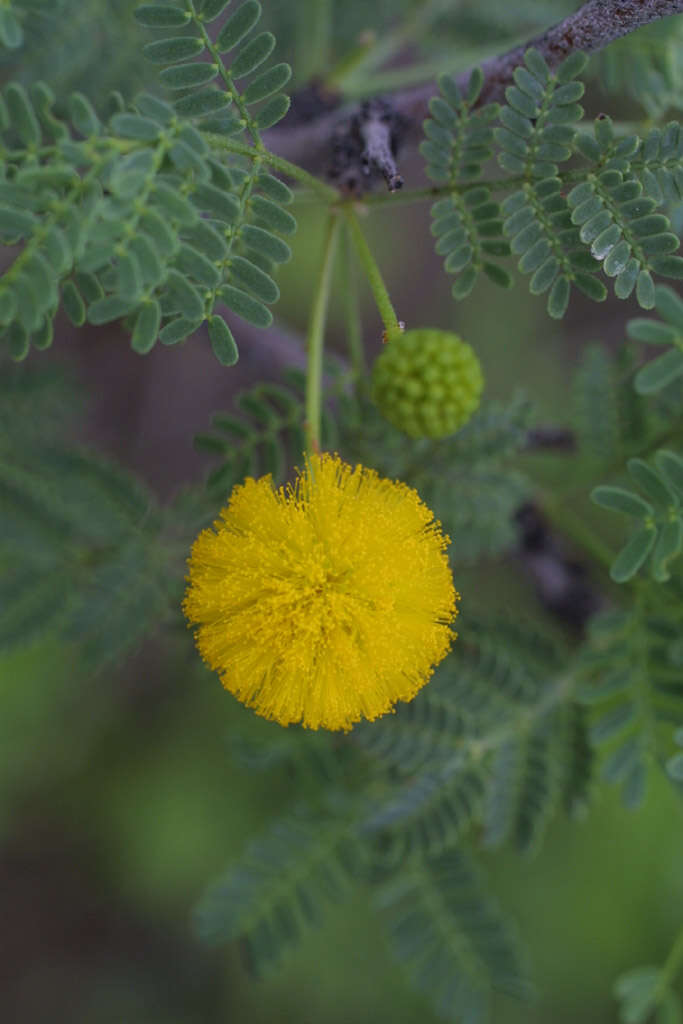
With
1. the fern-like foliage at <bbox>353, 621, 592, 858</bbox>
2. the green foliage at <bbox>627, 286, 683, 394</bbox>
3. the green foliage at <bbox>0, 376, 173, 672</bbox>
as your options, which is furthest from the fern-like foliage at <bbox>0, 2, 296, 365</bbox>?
the fern-like foliage at <bbox>353, 621, 592, 858</bbox>

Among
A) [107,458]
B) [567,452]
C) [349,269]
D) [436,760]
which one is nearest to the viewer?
[349,269]

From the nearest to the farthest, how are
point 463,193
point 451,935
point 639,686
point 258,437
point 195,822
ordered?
1. point 463,193
2. point 258,437
3. point 639,686
4. point 451,935
5. point 195,822

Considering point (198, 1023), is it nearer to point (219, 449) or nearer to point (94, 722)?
point (94, 722)

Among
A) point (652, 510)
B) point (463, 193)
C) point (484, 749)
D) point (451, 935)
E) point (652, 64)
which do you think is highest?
point (652, 64)

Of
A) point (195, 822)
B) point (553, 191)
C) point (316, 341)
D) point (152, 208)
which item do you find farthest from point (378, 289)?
point (195, 822)

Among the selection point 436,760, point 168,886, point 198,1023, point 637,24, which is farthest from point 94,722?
point 637,24

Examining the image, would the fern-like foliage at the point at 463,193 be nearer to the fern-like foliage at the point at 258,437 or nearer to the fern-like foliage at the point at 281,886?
the fern-like foliage at the point at 258,437

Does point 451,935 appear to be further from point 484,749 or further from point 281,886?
point 484,749
